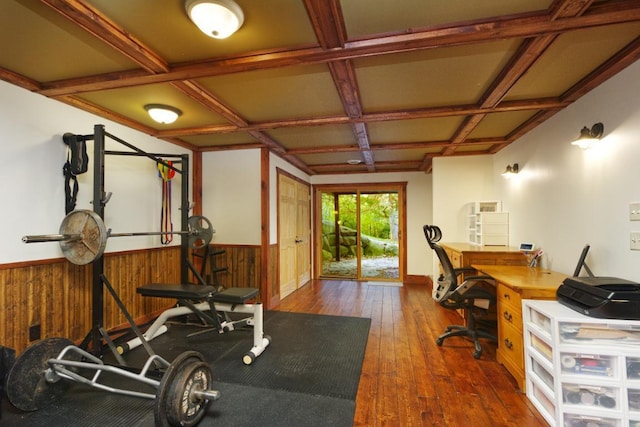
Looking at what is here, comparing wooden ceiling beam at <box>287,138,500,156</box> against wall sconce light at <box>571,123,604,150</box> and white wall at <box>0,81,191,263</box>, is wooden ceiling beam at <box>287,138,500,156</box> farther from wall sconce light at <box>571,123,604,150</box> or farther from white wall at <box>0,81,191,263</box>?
white wall at <box>0,81,191,263</box>

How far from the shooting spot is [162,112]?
2750 millimetres

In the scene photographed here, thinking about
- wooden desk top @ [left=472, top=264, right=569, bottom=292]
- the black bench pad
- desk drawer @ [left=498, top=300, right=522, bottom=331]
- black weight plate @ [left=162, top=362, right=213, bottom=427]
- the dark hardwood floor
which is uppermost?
wooden desk top @ [left=472, top=264, right=569, bottom=292]

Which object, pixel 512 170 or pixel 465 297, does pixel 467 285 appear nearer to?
pixel 465 297

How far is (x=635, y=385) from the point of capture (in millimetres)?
1558

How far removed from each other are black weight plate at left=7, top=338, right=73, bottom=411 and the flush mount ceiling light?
2.27m

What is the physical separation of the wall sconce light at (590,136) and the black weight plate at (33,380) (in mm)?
4165

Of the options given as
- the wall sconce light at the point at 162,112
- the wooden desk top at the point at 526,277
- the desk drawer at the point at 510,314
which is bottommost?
the desk drawer at the point at 510,314

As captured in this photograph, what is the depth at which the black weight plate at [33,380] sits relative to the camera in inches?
71.7

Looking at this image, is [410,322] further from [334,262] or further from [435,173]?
[334,262]

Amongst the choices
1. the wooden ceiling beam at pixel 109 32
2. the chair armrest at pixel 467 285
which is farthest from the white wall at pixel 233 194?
the chair armrest at pixel 467 285

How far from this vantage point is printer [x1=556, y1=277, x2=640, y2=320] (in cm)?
161

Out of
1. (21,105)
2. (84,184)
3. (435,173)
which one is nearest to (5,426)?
(84,184)

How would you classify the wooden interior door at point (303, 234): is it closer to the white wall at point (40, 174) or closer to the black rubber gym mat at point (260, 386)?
the black rubber gym mat at point (260, 386)

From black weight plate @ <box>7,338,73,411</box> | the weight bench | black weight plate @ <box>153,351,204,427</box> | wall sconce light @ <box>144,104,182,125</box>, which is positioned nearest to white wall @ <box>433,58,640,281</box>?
the weight bench
